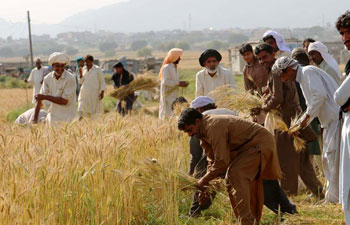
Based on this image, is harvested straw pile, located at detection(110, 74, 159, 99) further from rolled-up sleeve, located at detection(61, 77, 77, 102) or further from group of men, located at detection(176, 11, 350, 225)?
group of men, located at detection(176, 11, 350, 225)

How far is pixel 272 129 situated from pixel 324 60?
3.22 feet

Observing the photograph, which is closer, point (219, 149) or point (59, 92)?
point (219, 149)

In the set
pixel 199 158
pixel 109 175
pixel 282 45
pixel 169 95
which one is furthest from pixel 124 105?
pixel 109 175

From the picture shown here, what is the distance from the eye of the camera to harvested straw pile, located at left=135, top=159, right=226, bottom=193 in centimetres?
519

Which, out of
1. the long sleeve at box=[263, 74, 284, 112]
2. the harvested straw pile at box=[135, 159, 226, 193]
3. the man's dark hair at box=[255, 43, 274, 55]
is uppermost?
the man's dark hair at box=[255, 43, 274, 55]

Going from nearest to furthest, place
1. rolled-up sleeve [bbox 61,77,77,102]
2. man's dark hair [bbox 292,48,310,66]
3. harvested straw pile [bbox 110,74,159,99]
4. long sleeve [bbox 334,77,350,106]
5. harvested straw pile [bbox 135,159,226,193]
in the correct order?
long sleeve [bbox 334,77,350,106]
harvested straw pile [bbox 135,159,226,193]
man's dark hair [bbox 292,48,310,66]
rolled-up sleeve [bbox 61,77,77,102]
harvested straw pile [bbox 110,74,159,99]

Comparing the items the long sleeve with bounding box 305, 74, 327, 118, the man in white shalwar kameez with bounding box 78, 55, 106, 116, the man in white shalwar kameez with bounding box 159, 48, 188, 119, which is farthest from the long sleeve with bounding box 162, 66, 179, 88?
the long sleeve with bounding box 305, 74, 327, 118

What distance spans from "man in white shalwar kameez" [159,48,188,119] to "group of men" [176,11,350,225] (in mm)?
1335

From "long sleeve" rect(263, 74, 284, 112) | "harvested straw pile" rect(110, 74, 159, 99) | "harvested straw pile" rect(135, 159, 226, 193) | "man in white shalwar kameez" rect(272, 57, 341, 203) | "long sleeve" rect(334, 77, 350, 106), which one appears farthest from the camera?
"harvested straw pile" rect(110, 74, 159, 99)

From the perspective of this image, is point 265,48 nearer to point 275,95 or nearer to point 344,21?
point 275,95

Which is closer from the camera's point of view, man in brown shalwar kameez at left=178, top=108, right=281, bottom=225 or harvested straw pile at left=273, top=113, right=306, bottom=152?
man in brown shalwar kameez at left=178, top=108, right=281, bottom=225

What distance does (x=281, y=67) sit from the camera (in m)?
5.89

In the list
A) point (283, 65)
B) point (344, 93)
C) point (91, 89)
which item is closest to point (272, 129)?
point (283, 65)

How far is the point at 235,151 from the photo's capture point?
5191 millimetres
